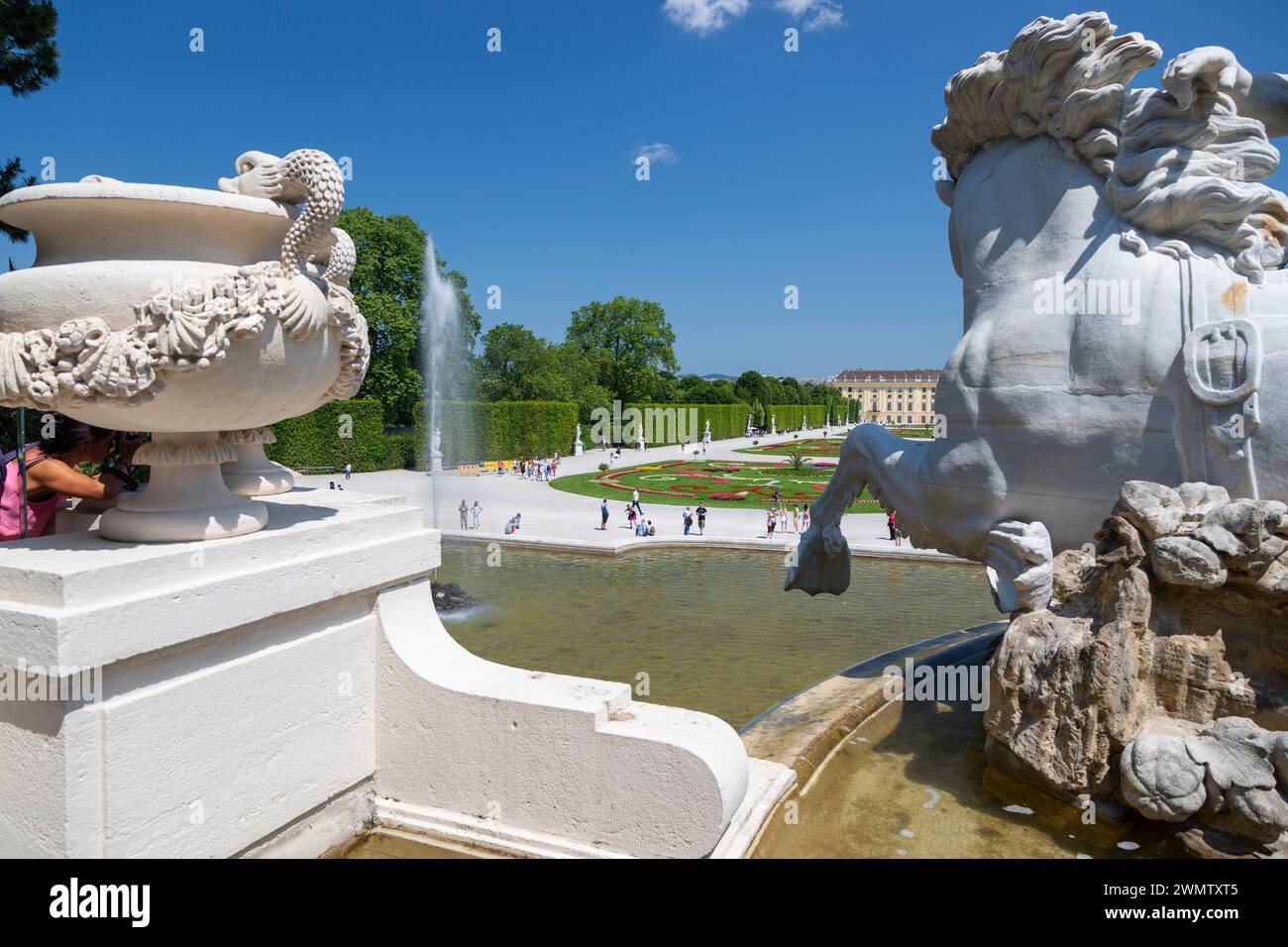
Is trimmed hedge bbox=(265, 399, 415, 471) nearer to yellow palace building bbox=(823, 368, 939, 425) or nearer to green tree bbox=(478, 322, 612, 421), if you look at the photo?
green tree bbox=(478, 322, 612, 421)

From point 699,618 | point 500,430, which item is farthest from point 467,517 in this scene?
point 500,430

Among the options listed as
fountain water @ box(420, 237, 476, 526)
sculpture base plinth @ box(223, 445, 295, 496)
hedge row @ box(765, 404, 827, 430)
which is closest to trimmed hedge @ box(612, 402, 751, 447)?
fountain water @ box(420, 237, 476, 526)

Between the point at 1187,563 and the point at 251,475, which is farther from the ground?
the point at 251,475

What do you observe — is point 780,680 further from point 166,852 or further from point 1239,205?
point 166,852

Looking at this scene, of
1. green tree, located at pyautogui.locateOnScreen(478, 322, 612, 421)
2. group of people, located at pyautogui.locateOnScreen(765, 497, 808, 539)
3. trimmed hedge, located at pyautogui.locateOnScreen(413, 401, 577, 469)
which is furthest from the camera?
green tree, located at pyautogui.locateOnScreen(478, 322, 612, 421)

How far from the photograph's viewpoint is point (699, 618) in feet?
32.8

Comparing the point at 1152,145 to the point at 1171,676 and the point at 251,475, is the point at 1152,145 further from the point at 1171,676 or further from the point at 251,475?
the point at 251,475

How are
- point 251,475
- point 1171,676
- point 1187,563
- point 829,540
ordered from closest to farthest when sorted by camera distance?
point 1187,563 → point 1171,676 → point 251,475 → point 829,540

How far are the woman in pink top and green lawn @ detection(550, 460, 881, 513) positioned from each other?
1628cm

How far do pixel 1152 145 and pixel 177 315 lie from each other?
4574 mm

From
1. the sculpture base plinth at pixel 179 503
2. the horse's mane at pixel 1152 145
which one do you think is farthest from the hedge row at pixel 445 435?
the horse's mane at pixel 1152 145

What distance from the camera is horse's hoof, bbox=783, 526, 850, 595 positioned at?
580 cm

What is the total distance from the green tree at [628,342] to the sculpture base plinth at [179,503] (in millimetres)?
56237

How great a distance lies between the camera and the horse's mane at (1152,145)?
403cm
